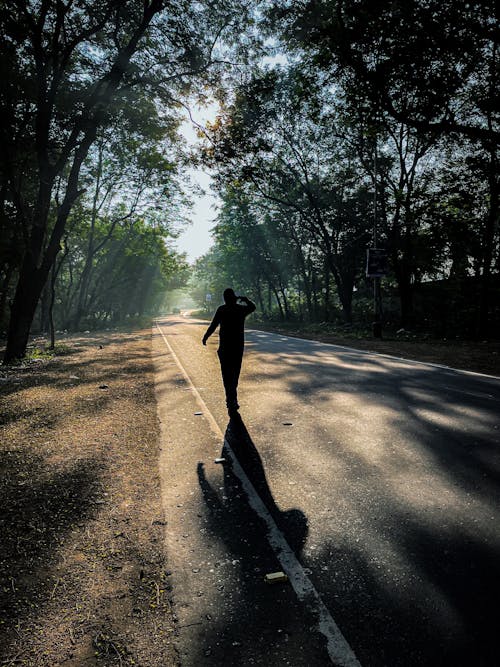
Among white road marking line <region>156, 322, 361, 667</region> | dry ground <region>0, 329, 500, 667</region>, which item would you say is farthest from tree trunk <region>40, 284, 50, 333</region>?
white road marking line <region>156, 322, 361, 667</region>

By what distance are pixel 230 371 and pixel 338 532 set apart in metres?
3.60

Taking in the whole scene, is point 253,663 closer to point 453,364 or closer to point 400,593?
point 400,593

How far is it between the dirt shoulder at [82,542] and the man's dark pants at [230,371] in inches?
49.2

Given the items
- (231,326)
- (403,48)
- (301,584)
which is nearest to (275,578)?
(301,584)

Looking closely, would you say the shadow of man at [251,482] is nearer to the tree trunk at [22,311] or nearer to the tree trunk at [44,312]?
the tree trunk at [22,311]

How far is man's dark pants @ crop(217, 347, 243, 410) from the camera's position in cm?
631

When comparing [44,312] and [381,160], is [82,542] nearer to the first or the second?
[381,160]

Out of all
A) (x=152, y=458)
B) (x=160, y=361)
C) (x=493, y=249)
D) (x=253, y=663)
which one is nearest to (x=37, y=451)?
(x=152, y=458)

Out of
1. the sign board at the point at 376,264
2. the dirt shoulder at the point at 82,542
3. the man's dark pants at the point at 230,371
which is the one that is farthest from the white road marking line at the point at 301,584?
the sign board at the point at 376,264

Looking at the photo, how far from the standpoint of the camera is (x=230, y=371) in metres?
6.34

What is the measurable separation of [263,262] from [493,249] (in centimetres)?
2384

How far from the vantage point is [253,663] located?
1.89 meters

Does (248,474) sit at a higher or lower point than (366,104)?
lower

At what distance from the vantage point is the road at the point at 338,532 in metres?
2.04
